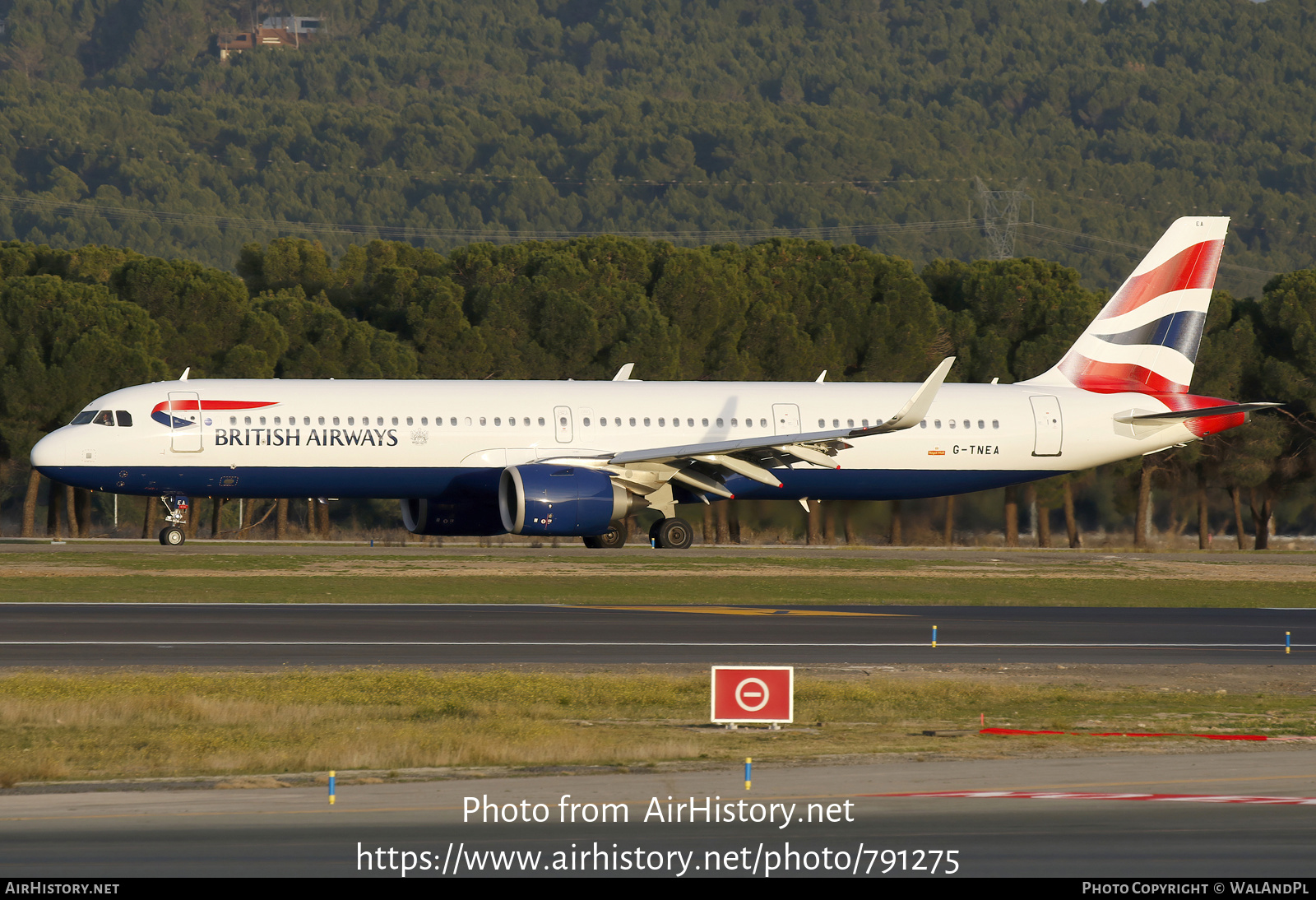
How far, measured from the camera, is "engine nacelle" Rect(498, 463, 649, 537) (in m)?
37.2

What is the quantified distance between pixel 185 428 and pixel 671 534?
471 inches

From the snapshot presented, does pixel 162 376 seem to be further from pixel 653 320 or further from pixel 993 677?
pixel 993 677

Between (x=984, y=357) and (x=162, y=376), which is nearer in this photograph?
(x=162, y=376)

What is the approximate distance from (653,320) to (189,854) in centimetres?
5001

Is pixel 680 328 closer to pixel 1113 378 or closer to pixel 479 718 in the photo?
pixel 1113 378

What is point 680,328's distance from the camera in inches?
2453

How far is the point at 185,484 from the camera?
38531mm

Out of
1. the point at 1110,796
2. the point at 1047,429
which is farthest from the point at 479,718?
the point at 1047,429

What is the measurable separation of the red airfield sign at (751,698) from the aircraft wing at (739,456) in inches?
840

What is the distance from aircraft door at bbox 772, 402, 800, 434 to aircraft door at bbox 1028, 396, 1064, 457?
660 centimetres

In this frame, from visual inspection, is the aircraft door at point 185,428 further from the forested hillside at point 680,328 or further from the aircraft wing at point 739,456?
the forested hillside at point 680,328

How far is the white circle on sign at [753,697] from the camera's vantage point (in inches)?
647

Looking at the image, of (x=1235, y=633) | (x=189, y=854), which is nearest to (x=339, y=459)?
(x=1235, y=633)

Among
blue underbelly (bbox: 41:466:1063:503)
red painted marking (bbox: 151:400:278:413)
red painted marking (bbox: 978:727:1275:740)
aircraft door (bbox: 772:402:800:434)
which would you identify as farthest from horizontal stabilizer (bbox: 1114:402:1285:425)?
red painted marking (bbox: 978:727:1275:740)
